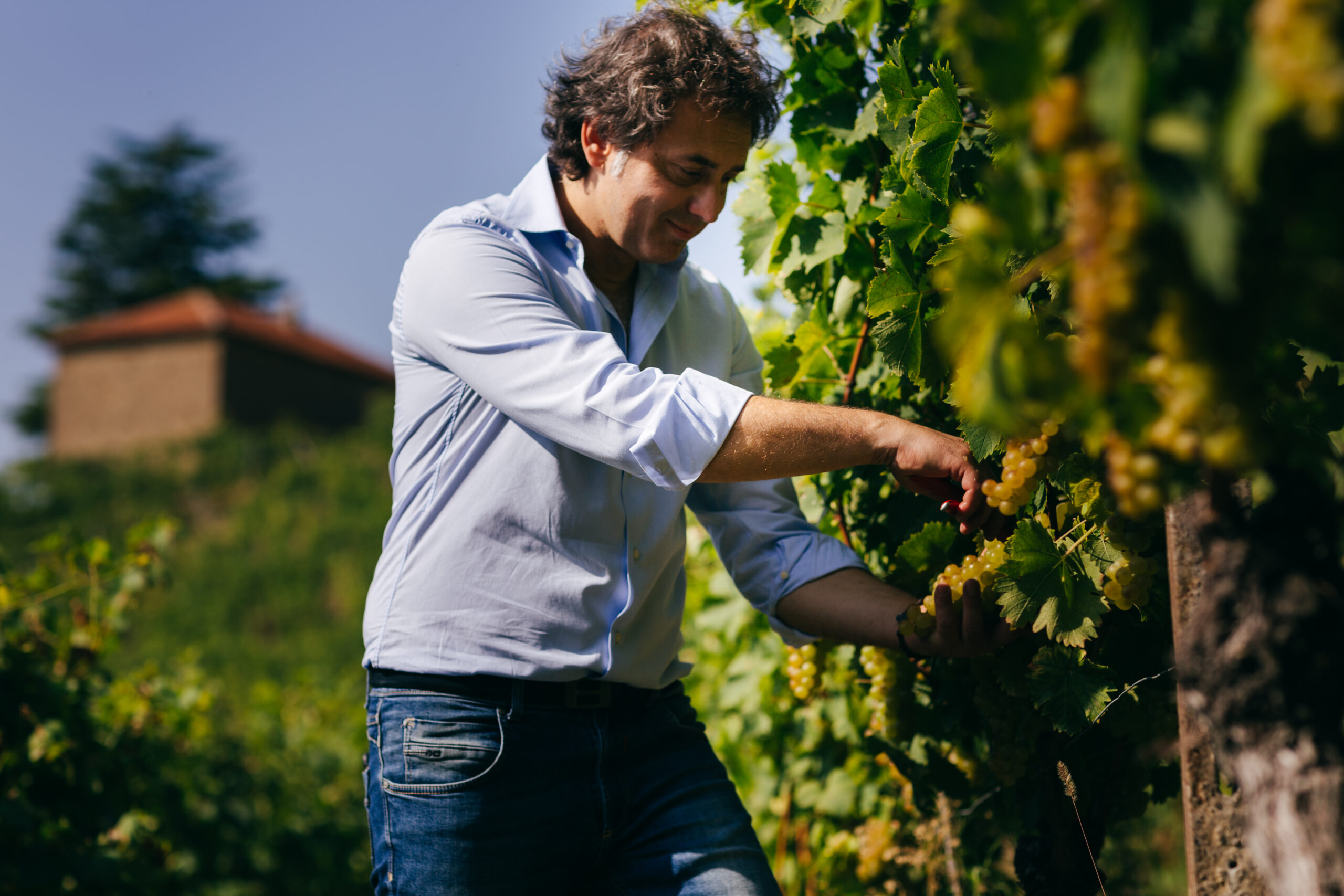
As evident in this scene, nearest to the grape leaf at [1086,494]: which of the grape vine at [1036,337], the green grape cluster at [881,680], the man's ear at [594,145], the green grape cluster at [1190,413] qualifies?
the grape vine at [1036,337]

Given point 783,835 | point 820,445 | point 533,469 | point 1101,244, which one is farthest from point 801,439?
point 783,835

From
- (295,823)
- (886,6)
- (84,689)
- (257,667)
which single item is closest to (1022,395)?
(886,6)

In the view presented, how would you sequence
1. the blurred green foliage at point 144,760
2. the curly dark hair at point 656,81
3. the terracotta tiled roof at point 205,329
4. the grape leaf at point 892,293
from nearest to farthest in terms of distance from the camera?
the grape leaf at point 892,293
the curly dark hair at point 656,81
the blurred green foliage at point 144,760
the terracotta tiled roof at point 205,329

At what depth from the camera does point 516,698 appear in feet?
5.84

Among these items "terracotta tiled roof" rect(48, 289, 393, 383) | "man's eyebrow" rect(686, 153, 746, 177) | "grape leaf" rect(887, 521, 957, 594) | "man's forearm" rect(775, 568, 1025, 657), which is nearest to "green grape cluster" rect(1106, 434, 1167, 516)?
"man's forearm" rect(775, 568, 1025, 657)

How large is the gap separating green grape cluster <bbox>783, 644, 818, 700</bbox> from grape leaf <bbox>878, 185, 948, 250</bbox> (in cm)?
90

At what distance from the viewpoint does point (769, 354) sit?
85.4 inches

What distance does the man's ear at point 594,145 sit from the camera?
6.96 ft

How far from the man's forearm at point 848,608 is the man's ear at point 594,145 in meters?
0.93

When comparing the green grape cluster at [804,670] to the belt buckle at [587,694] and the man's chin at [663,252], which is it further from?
the man's chin at [663,252]

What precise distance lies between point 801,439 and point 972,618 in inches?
16.3

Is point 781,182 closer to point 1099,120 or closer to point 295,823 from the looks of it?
point 1099,120

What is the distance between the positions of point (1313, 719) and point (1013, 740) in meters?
1.03

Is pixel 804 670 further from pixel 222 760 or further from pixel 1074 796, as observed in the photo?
pixel 222 760
